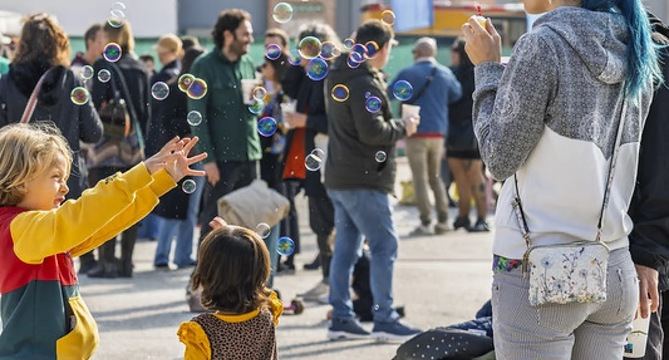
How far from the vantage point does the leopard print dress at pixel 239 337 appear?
3.74m

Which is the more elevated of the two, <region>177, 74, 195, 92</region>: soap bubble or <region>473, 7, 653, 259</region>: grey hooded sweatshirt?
<region>473, 7, 653, 259</region>: grey hooded sweatshirt

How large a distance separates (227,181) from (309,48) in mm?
1319

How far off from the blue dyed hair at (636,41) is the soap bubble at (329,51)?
359 centimetres

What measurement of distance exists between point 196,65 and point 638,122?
191 inches

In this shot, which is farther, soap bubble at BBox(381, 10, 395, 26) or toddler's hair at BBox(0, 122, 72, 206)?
soap bubble at BBox(381, 10, 395, 26)

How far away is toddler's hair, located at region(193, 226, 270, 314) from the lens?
375cm

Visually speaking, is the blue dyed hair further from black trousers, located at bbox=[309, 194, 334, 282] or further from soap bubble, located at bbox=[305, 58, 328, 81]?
black trousers, located at bbox=[309, 194, 334, 282]

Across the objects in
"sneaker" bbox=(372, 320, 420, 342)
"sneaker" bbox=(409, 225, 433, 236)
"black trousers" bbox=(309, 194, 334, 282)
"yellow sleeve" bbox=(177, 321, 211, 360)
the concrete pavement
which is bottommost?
"sneaker" bbox=(409, 225, 433, 236)

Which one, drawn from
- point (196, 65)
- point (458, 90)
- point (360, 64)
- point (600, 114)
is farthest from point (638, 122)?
point (458, 90)

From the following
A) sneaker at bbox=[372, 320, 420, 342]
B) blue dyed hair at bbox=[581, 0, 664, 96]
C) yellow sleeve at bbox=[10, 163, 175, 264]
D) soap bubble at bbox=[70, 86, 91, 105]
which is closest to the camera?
blue dyed hair at bbox=[581, 0, 664, 96]

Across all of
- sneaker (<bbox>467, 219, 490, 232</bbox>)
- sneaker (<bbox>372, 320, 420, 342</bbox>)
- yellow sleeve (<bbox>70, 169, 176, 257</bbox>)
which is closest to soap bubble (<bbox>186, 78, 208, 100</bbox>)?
sneaker (<bbox>372, 320, 420, 342</bbox>)

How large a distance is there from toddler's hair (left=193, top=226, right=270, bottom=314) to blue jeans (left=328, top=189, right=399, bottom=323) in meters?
3.30

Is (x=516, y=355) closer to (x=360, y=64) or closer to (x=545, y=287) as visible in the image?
(x=545, y=287)

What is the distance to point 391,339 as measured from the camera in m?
7.20
